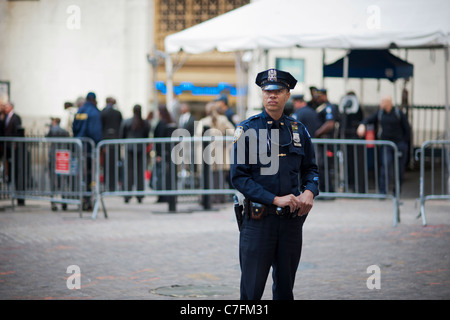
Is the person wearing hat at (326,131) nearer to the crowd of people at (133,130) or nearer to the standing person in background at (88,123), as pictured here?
the crowd of people at (133,130)

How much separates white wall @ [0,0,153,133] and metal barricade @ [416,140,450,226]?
1611 cm

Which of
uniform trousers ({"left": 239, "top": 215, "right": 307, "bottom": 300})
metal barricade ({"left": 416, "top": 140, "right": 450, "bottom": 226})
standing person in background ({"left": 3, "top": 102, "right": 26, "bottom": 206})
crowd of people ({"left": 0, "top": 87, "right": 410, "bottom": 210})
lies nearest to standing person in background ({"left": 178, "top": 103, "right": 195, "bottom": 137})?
crowd of people ({"left": 0, "top": 87, "right": 410, "bottom": 210})

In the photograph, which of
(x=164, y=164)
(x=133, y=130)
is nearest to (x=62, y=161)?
(x=164, y=164)

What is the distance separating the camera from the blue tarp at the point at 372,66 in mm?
19000

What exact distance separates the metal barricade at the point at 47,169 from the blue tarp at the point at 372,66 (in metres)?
7.19

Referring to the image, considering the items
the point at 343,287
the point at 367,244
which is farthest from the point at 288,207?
the point at 367,244

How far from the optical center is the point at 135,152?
44.6 ft

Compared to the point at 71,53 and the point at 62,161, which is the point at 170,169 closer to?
the point at 62,161

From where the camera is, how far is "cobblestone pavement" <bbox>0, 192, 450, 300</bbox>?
7.76 meters

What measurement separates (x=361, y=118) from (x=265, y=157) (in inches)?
492

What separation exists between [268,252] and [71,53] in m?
24.4

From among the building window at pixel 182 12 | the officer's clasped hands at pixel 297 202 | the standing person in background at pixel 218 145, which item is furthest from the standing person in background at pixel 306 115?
the building window at pixel 182 12

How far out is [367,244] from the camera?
1047cm

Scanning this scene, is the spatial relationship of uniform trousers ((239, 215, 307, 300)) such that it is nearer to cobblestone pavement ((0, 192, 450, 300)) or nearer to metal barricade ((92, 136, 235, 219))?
cobblestone pavement ((0, 192, 450, 300))
